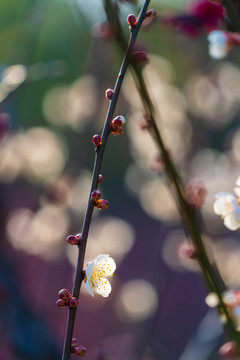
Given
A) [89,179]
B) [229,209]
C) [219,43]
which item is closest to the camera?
[229,209]

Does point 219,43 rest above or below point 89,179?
above

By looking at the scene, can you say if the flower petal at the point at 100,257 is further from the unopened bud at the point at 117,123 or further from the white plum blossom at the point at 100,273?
the unopened bud at the point at 117,123

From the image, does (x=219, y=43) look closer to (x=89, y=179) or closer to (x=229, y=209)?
(x=229, y=209)

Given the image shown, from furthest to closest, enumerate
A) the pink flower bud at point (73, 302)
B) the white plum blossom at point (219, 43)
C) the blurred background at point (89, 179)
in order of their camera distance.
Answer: the blurred background at point (89, 179), the white plum blossom at point (219, 43), the pink flower bud at point (73, 302)

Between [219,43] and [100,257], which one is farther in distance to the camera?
[219,43]

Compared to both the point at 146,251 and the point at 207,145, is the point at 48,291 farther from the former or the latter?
the point at 207,145

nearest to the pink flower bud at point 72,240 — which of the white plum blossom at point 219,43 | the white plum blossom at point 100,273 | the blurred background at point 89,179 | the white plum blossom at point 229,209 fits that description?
the white plum blossom at point 100,273

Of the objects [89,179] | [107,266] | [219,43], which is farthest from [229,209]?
[89,179]
